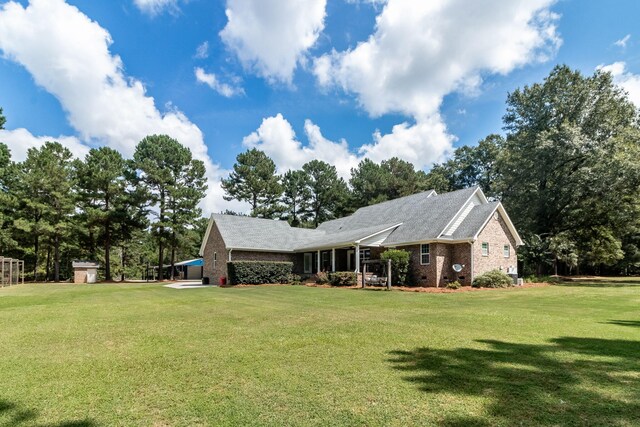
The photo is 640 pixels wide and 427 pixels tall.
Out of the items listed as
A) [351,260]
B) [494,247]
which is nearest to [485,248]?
[494,247]

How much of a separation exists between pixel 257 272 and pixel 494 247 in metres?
15.8

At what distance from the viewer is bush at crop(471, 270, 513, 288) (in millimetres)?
20192

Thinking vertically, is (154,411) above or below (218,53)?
below

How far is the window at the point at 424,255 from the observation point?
22031mm

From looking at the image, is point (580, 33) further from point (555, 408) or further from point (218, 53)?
point (555, 408)

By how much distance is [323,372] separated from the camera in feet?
15.9

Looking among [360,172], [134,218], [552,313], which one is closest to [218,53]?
[552,313]

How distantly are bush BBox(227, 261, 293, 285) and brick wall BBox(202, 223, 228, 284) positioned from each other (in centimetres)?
351

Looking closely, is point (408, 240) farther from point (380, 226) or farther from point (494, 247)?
point (494, 247)

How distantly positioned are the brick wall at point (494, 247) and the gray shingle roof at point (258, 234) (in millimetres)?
14797

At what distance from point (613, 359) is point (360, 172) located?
Result: 49836 millimetres

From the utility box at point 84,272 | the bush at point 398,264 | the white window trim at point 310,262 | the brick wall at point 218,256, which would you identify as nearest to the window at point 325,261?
the white window trim at point 310,262

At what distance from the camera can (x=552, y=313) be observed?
10.1 m

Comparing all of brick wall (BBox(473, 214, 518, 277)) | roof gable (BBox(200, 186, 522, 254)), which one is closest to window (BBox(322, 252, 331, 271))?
roof gable (BBox(200, 186, 522, 254))
